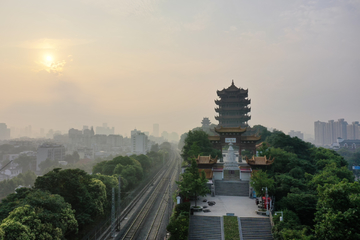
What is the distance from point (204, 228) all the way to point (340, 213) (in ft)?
37.2

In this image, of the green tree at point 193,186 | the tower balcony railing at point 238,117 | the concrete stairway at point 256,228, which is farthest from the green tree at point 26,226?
the tower balcony railing at point 238,117

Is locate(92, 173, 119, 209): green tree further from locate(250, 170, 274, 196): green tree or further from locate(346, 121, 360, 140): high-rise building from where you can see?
locate(346, 121, 360, 140): high-rise building

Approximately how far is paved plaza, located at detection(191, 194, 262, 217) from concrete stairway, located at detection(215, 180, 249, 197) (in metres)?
1.28

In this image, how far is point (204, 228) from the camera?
22203 mm

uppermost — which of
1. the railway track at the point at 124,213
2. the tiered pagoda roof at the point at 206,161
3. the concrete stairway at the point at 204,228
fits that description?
the tiered pagoda roof at the point at 206,161

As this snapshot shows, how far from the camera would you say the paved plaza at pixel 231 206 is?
24.4 m

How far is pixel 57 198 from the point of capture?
832 inches

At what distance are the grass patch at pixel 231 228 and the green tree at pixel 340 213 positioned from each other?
661cm

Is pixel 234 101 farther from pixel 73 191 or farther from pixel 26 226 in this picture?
pixel 26 226

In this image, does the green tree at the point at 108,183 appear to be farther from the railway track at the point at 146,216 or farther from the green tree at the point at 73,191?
the green tree at the point at 73,191

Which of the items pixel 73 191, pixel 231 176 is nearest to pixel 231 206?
pixel 231 176

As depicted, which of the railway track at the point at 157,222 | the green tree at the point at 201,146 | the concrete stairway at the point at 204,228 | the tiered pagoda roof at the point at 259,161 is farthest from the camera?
the green tree at the point at 201,146

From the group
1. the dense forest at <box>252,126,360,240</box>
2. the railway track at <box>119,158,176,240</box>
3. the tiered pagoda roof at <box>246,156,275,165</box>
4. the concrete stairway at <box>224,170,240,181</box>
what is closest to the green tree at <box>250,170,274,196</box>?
the dense forest at <box>252,126,360,240</box>

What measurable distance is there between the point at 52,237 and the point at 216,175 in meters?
22.5
